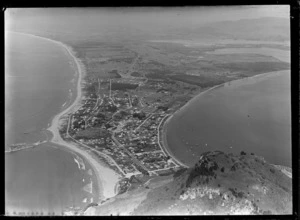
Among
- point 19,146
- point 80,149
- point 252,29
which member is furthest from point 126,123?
point 252,29

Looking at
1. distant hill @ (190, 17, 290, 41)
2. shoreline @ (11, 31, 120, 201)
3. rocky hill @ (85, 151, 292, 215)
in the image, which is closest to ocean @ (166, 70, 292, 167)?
rocky hill @ (85, 151, 292, 215)

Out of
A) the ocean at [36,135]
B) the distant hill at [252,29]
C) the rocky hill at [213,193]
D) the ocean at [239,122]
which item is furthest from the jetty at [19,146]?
the distant hill at [252,29]

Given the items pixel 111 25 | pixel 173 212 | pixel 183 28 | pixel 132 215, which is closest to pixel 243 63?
pixel 183 28

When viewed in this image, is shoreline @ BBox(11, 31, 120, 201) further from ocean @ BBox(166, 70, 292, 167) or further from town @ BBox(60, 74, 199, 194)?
ocean @ BBox(166, 70, 292, 167)

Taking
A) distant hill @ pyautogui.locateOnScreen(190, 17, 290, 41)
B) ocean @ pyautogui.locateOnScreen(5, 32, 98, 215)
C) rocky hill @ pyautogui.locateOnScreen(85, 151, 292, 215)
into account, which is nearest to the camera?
rocky hill @ pyautogui.locateOnScreen(85, 151, 292, 215)

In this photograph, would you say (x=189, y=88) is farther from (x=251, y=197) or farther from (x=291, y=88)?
(x=251, y=197)

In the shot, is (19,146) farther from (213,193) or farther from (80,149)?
(213,193)
